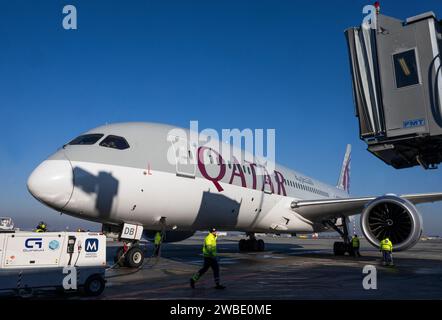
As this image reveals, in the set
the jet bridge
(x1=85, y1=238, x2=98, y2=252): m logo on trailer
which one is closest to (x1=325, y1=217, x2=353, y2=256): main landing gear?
the jet bridge

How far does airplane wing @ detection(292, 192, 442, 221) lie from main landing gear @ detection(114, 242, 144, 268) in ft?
27.0

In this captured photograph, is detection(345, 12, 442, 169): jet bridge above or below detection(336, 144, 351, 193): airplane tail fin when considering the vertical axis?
below

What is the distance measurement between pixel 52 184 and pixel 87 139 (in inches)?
85.6

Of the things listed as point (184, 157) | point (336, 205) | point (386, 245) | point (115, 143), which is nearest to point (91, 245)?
point (115, 143)

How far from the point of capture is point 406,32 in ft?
17.5

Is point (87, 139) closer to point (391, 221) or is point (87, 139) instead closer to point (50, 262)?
point (50, 262)

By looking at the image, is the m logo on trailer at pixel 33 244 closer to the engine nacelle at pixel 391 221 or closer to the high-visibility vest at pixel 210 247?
the high-visibility vest at pixel 210 247

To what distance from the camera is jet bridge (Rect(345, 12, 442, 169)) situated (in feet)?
16.8

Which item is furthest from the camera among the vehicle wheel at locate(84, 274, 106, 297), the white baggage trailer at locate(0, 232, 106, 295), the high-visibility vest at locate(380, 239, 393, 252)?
the high-visibility vest at locate(380, 239, 393, 252)

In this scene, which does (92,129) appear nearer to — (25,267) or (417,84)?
(25,267)

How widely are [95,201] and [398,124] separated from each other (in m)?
6.95

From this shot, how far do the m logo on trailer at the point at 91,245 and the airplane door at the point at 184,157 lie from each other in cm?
400

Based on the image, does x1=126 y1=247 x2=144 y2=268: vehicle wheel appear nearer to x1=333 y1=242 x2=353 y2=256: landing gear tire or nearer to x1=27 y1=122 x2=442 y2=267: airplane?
x1=27 y1=122 x2=442 y2=267: airplane

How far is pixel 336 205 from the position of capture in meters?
16.3
